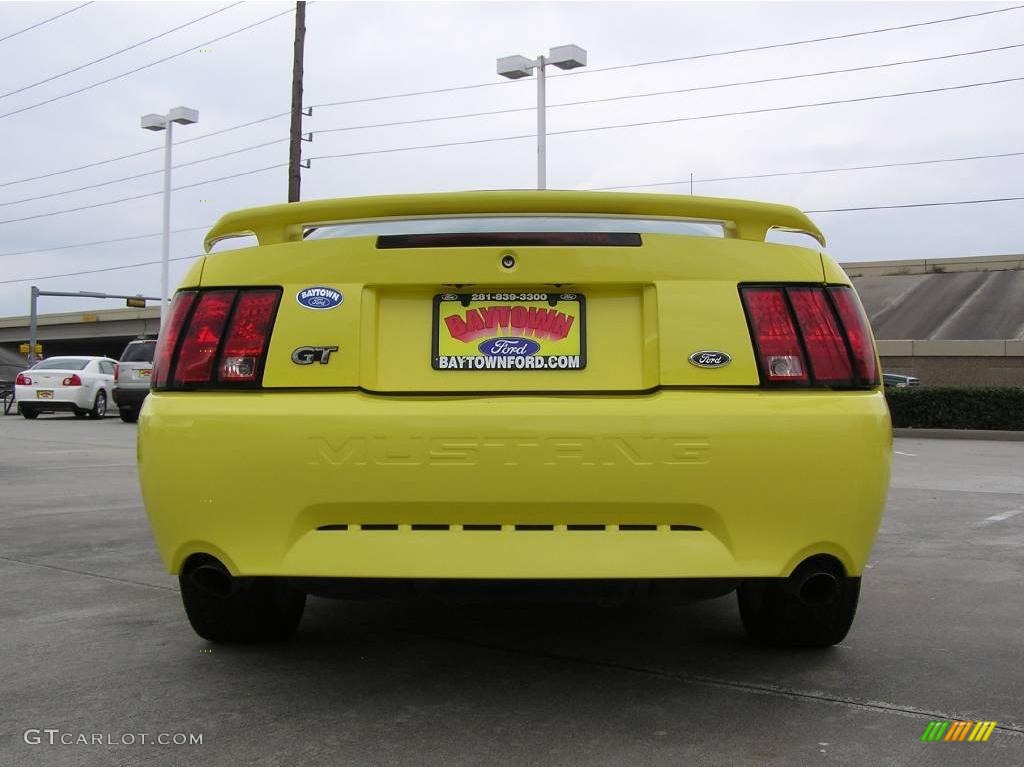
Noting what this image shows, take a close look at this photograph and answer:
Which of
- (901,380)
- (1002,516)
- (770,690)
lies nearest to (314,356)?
(770,690)

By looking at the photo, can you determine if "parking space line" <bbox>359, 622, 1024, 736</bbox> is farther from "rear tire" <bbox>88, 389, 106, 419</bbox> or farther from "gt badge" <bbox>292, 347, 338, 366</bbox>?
"rear tire" <bbox>88, 389, 106, 419</bbox>

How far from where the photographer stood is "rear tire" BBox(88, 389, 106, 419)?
25188mm

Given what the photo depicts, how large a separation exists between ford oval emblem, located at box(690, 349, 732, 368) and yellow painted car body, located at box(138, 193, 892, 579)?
0.05 feet

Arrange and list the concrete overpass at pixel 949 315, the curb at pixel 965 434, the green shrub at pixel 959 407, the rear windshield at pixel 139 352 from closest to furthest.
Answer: the curb at pixel 965 434 → the green shrub at pixel 959 407 → the rear windshield at pixel 139 352 → the concrete overpass at pixel 949 315

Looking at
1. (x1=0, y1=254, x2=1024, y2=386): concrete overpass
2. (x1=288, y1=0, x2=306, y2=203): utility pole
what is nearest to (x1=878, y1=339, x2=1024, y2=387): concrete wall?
(x1=0, y1=254, x2=1024, y2=386): concrete overpass

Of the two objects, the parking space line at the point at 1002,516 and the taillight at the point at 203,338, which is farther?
the parking space line at the point at 1002,516

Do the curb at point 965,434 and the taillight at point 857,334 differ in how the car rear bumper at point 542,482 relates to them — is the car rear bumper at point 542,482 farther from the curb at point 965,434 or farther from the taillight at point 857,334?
the curb at point 965,434

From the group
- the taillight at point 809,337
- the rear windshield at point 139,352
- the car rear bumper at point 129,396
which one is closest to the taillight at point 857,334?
the taillight at point 809,337

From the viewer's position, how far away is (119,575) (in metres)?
5.24

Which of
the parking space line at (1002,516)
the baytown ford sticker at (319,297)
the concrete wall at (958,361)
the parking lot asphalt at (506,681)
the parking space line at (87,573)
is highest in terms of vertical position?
the concrete wall at (958,361)

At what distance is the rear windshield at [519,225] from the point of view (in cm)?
321

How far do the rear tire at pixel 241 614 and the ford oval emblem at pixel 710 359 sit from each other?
1533mm

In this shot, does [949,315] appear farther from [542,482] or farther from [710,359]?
[542,482]

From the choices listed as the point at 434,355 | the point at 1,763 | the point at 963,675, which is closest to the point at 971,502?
the point at 963,675
